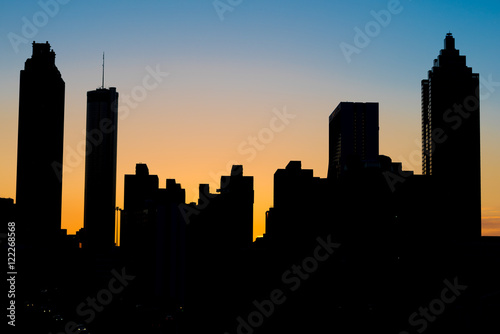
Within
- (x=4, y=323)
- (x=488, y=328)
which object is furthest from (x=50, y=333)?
(x=488, y=328)

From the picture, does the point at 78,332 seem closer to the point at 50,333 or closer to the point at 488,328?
the point at 50,333

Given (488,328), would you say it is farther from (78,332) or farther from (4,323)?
(4,323)

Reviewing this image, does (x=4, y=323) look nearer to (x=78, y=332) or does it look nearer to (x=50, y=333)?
(x=50, y=333)

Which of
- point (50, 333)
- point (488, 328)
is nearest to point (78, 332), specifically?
point (50, 333)

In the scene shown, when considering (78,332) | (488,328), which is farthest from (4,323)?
(488,328)
